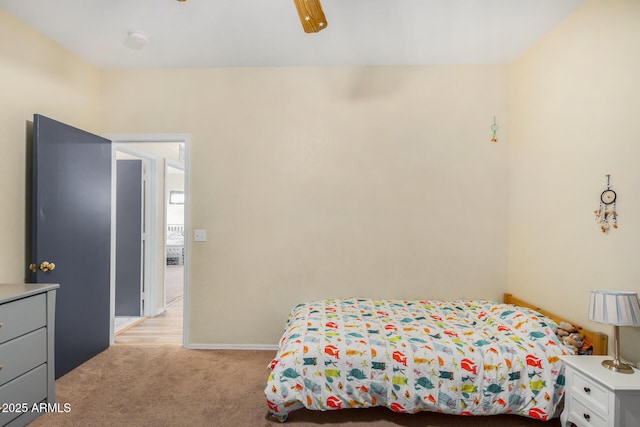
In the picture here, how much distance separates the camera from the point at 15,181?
2.46 meters

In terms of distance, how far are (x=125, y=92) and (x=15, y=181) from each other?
1315 millimetres

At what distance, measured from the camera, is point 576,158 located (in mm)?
2383

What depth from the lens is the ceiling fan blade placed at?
64.2 inches

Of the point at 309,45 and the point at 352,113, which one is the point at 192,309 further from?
the point at 309,45

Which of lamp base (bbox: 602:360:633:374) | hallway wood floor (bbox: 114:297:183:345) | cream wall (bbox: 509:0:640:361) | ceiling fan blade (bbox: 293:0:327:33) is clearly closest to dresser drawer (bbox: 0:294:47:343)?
hallway wood floor (bbox: 114:297:183:345)

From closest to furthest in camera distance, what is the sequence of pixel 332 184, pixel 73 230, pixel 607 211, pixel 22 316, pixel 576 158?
pixel 22 316, pixel 607 211, pixel 576 158, pixel 73 230, pixel 332 184

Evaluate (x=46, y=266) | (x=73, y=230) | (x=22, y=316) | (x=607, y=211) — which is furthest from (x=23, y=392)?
(x=607, y=211)

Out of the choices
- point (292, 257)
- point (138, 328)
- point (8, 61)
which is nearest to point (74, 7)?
point (8, 61)

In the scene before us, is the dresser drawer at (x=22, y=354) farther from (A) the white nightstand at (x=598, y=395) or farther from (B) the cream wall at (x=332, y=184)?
(A) the white nightstand at (x=598, y=395)

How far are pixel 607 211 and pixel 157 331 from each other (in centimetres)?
413

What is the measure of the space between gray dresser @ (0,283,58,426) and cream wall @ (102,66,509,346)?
1214 mm

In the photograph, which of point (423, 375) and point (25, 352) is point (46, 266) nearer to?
point (25, 352)

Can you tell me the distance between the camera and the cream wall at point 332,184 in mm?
3232

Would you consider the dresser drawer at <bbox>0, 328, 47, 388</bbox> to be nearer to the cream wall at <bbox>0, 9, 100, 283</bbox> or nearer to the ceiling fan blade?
the cream wall at <bbox>0, 9, 100, 283</bbox>
